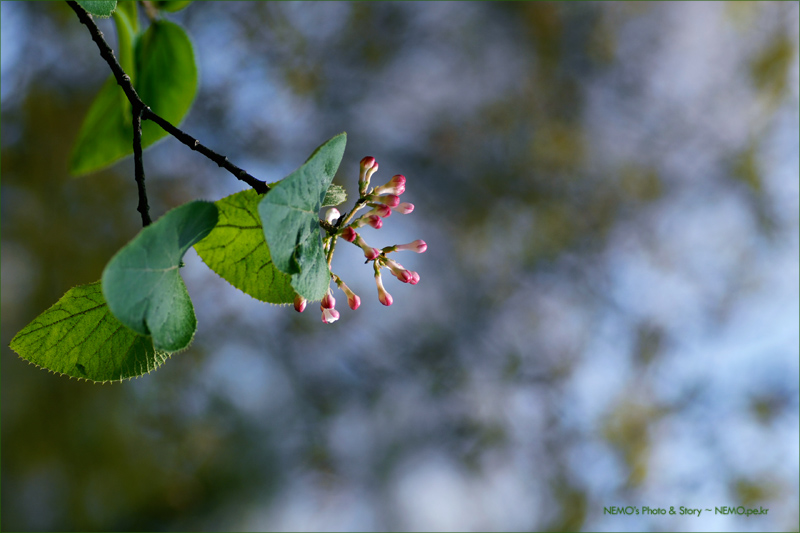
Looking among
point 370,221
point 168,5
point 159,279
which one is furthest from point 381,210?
point 168,5

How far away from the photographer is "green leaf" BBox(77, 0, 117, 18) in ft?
0.57

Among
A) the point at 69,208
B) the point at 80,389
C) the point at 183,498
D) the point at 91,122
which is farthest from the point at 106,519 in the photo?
the point at 91,122

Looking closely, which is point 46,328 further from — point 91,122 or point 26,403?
point 26,403

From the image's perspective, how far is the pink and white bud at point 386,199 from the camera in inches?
9.8

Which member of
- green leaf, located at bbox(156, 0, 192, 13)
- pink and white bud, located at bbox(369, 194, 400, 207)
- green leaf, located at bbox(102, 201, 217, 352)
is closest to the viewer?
green leaf, located at bbox(102, 201, 217, 352)

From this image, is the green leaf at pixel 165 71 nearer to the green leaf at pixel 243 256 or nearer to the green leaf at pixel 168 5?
the green leaf at pixel 168 5

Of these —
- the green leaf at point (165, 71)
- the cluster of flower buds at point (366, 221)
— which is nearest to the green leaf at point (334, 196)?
the cluster of flower buds at point (366, 221)

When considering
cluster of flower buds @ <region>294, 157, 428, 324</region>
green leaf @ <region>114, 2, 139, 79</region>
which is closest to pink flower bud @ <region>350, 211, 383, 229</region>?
cluster of flower buds @ <region>294, 157, 428, 324</region>

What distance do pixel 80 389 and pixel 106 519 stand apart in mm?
369

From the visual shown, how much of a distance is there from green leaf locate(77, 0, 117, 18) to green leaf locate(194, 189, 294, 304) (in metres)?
0.07

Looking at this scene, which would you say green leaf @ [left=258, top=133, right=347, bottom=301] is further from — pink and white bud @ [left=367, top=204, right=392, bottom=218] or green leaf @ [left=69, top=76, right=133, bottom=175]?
green leaf @ [left=69, top=76, right=133, bottom=175]

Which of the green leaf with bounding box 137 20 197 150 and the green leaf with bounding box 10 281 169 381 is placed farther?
the green leaf with bounding box 137 20 197 150

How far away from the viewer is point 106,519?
1.44m

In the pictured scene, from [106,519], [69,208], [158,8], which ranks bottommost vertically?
[106,519]
